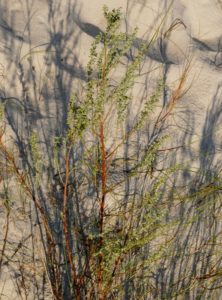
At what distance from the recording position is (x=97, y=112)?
167 cm

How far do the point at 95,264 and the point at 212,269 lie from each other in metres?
0.57

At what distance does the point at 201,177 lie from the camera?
231cm

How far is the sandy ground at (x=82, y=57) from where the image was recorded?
90.5 inches

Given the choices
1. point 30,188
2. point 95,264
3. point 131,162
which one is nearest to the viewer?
point 95,264

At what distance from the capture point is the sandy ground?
2299mm

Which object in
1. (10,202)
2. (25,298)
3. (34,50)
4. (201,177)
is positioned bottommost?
(25,298)

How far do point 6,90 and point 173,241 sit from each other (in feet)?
3.54

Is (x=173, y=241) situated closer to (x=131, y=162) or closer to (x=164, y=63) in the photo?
(x=131, y=162)

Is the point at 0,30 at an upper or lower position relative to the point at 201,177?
upper

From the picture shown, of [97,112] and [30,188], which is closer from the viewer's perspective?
[97,112]

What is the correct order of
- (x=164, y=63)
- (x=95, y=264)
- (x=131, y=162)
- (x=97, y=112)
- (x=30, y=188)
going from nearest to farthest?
(x=97, y=112) → (x=95, y=264) → (x=30, y=188) → (x=131, y=162) → (x=164, y=63)

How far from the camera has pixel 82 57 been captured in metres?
2.44

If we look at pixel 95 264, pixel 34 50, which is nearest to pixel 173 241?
pixel 95 264

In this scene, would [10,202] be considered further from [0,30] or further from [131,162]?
[0,30]
